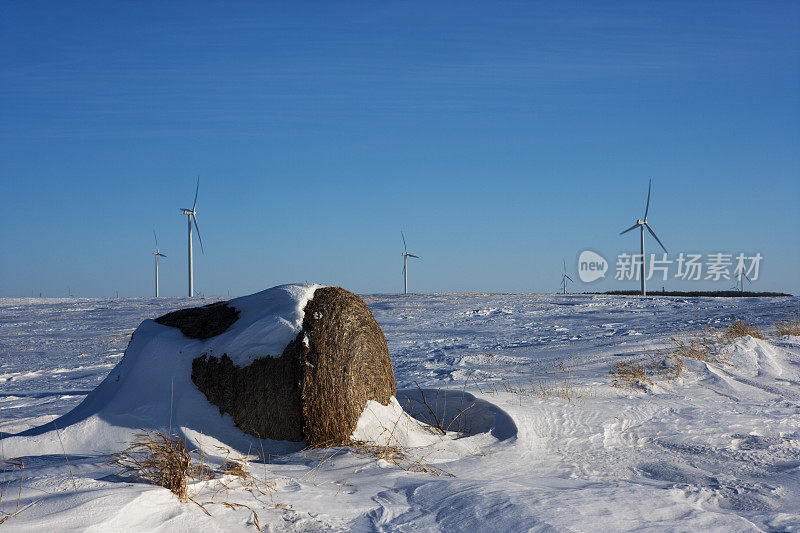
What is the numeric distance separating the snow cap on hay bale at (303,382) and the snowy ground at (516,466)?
211 mm

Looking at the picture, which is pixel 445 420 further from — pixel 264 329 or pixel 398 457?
pixel 264 329

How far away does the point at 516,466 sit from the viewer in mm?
5113

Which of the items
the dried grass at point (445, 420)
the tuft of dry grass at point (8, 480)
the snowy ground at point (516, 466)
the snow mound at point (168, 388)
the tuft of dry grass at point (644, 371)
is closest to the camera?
the tuft of dry grass at point (8, 480)

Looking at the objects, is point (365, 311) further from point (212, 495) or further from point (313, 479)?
point (212, 495)

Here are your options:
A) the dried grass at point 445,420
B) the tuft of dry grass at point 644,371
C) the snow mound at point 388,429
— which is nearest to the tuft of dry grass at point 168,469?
the snow mound at point 388,429

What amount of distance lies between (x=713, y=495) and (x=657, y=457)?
1.17 meters

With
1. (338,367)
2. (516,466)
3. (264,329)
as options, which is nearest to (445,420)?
(516,466)

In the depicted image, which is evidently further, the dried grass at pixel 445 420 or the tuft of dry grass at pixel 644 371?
the tuft of dry grass at pixel 644 371

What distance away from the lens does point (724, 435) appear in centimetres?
593

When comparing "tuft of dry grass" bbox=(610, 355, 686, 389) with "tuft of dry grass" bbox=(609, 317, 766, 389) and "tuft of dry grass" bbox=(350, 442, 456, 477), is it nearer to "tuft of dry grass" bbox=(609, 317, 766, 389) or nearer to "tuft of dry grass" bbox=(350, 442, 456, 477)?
"tuft of dry grass" bbox=(609, 317, 766, 389)

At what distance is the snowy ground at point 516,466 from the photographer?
346 cm

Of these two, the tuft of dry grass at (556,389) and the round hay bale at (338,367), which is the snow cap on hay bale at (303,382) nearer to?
the round hay bale at (338,367)

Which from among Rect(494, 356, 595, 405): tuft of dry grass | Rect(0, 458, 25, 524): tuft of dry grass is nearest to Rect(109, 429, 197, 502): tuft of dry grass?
Rect(0, 458, 25, 524): tuft of dry grass

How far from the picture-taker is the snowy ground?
346 cm
